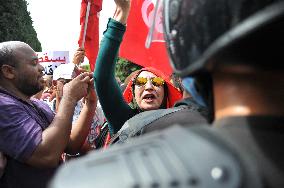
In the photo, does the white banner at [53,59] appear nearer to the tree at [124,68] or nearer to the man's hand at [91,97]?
the man's hand at [91,97]

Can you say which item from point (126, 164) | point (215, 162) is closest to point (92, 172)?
point (126, 164)

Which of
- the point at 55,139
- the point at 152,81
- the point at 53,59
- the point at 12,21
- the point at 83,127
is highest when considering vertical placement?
the point at 152,81

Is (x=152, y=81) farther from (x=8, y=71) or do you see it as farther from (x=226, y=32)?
(x=226, y=32)

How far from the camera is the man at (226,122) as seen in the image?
2.48 feet

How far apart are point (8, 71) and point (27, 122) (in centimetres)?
47

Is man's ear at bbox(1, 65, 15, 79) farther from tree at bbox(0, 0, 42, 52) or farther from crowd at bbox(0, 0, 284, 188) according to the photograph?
tree at bbox(0, 0, 42, 52)

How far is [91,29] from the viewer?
4.14m

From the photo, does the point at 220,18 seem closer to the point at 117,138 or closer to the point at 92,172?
the point at 92,172

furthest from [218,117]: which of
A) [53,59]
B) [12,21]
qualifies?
[12,21]

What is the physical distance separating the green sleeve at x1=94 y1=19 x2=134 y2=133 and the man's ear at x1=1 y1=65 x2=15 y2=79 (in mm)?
673

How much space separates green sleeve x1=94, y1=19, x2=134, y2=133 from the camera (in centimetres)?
239

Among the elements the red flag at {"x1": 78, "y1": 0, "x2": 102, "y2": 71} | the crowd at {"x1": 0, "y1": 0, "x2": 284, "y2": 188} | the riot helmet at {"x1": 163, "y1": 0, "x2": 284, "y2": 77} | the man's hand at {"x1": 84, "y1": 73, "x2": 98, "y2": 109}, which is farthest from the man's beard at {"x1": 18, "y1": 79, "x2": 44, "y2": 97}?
the riot helmet at {"x1": 163, "y1": 0, "x2": 284, "y2": 77}

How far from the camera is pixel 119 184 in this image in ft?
2.44

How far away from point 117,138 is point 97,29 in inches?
89.4
